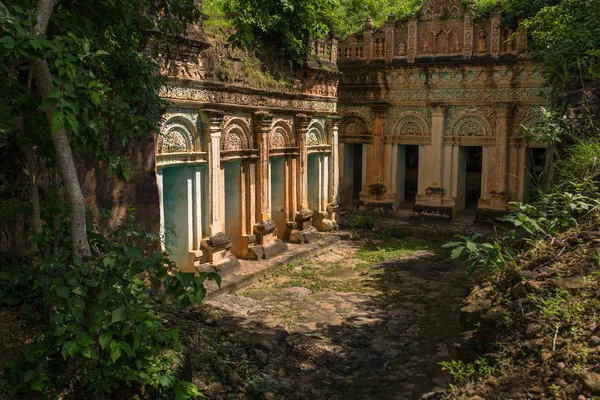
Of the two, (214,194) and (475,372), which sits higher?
(214,194)

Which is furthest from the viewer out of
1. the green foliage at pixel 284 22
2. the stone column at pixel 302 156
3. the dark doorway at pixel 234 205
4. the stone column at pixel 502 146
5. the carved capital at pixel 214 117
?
the stone column at pixel 502 146

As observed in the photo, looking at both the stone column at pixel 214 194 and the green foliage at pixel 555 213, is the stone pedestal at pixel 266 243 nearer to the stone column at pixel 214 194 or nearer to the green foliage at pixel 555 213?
the stone column at pixel 214 194

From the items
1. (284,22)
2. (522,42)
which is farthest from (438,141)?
(284,22)

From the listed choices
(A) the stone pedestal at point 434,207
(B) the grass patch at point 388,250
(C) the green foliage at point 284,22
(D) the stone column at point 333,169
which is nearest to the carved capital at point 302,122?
(C) the green foliage at point 284,22

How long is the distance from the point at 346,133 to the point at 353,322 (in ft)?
29.5

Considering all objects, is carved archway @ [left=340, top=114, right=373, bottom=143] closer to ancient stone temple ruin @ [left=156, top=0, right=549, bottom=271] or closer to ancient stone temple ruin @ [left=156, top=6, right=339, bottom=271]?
ancient stone temple ruin @ [left=156, top=0, right=549, bottom=271]

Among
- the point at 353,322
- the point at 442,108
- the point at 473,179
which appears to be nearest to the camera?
the point at 353,322

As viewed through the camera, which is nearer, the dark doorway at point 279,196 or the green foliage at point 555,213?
the green foliage at point 555,213

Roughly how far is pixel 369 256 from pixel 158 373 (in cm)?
831

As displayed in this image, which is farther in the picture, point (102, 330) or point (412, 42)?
point (412, 42)

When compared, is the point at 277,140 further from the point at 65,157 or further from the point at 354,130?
the point at 65,157

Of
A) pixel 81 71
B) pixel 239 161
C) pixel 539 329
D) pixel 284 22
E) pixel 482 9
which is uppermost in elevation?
pixel 482 9

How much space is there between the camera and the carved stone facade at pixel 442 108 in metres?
14.3

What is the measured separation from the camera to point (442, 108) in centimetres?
1523
